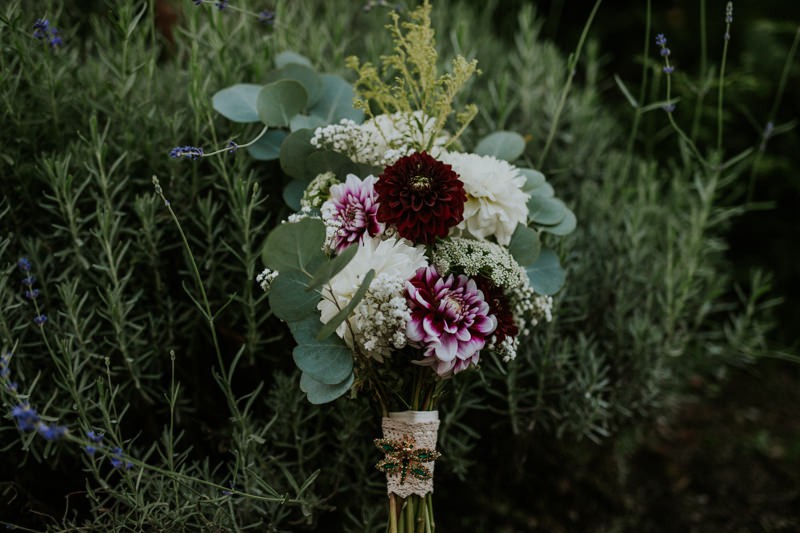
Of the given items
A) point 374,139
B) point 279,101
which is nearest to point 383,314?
point 374,139

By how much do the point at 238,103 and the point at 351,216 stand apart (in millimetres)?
528

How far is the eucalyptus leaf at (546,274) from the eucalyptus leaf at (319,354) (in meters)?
0.46

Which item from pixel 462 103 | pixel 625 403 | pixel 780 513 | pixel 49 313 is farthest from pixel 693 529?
pixel 49 313

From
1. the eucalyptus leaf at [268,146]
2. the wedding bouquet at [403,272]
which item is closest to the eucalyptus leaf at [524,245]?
the wedding bouquet at [403,272]

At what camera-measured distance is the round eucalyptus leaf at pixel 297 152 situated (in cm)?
132

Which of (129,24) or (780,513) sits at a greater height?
(129,24)

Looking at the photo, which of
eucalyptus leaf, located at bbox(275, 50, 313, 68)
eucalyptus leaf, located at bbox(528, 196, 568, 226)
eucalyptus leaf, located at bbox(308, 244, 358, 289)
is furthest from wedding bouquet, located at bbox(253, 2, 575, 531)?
eucalyptus leaf, located at bbox(275, 50, 313, 68)

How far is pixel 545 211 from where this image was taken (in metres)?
1.35

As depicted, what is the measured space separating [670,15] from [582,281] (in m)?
1.90

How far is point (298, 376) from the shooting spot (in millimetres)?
1522

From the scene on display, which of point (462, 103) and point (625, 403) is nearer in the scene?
point (625, 403)

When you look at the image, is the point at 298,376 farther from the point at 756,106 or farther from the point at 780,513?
the point at 756,106

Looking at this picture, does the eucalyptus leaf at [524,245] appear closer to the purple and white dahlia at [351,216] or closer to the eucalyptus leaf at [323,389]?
the purple and white dahlia at [351,216]

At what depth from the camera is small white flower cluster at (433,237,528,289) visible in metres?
1.06
